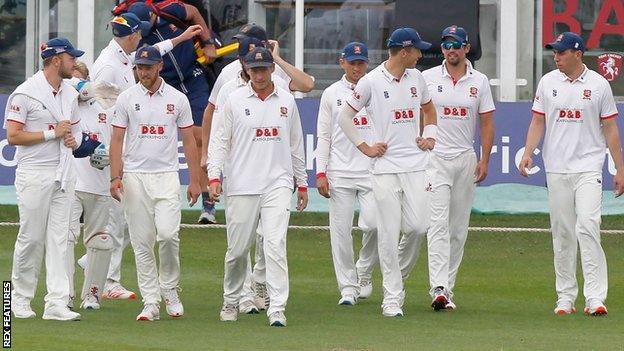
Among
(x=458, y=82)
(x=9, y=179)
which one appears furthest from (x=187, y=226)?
(x=458, y=82)

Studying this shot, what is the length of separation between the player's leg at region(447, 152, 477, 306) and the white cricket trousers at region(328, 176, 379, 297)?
658 millimetres

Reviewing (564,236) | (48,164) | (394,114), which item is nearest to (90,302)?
(48,164)

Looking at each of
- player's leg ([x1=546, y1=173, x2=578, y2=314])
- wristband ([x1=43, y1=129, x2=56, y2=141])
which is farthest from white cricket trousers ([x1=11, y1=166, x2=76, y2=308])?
player's leg ([x1=546, y1=173, x2=578, y2=314])

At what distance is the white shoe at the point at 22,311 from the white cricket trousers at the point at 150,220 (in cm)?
85

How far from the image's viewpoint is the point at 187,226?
1969cm

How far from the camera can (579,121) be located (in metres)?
13.7

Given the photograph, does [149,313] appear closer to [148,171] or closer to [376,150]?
[148,171]

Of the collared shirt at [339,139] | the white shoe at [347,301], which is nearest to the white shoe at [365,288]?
the white shoe at [347,301]

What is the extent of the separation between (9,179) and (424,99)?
8.44 meters

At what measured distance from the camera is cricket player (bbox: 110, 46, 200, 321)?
1318cm

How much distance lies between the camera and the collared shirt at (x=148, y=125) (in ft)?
43.4

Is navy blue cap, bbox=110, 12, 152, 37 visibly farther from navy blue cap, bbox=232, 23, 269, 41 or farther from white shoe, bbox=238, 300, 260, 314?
white shoe, bbox=238, 300, 260, 314

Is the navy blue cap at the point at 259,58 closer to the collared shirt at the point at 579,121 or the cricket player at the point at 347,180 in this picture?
the cricket player at the point at 347,180

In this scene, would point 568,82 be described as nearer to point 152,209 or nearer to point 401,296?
point 401,296
